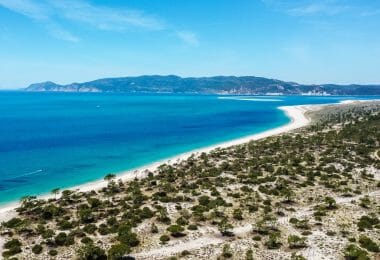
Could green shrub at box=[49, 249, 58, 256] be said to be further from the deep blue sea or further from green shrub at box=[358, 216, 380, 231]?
green shrub at box=[358, 216, 380, 231]

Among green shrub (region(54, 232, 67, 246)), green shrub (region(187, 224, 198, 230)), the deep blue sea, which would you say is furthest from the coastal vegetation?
the deep blue sea

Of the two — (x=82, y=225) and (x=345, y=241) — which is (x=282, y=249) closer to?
(x=345, y=241)

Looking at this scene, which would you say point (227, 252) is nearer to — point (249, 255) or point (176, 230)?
point (249, 255)

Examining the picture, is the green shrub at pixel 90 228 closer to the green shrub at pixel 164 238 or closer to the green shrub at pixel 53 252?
the green shrub at pixel 53 252

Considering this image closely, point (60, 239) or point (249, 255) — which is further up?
point (249, 255)

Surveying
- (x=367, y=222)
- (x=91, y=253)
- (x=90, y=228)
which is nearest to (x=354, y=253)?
(x=367, y=222)

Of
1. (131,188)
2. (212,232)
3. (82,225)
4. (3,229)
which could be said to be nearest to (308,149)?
(131,188)

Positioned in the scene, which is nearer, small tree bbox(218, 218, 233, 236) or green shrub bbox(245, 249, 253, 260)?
green shrub bbox(245, 249, 253, 260)

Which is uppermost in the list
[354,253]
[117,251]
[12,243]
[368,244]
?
[354,253]
